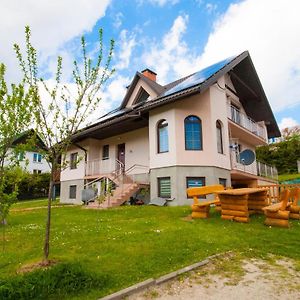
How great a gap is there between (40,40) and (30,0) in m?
1.79

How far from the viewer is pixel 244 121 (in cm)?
1995

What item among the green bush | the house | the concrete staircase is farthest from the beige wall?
the green bush

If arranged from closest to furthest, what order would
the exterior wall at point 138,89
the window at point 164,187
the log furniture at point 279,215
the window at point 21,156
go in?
1. the window at point 21,156
2. the log furniture at point 279,215
3. the window at point 164,187
4. the exterior wall at point 138,89

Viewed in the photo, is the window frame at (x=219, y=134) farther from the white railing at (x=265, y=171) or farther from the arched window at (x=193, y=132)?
the white railing at (x=265, y=171)

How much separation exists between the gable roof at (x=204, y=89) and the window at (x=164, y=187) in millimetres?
4011

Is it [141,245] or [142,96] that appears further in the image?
[142,96]

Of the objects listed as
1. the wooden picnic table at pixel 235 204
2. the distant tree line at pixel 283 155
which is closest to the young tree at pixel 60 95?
the wooden picnic table at pixel 235 204

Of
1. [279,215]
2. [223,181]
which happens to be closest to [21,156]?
[279,215]

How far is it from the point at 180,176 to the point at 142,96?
8228 millimetres

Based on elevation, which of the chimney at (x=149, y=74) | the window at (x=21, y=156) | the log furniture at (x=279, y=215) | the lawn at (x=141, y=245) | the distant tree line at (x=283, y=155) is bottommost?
the lawn at (x=141, y=245)

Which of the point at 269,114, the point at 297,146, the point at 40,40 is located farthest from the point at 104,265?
the point at 297,146

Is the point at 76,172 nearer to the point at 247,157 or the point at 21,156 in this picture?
the point at 247,157

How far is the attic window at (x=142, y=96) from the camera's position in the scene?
65.1 ft

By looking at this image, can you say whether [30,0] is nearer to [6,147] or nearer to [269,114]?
[6,147]
